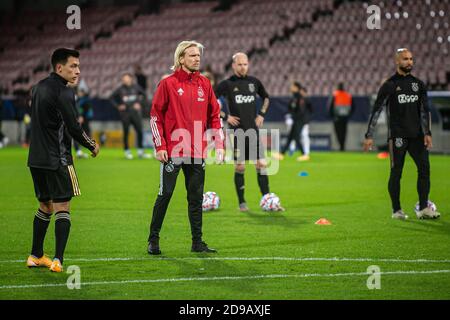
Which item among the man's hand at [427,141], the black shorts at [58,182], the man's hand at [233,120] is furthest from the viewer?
the man's hand at [233,120]

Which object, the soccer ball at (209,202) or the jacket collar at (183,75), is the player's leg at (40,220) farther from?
the soccer ball at (209,202)

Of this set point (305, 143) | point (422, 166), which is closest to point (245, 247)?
point (422, 166)

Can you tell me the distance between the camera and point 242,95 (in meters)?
14.7

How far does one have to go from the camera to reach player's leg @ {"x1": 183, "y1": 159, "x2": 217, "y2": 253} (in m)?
10.1

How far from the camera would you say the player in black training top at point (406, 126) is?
43.8 ft

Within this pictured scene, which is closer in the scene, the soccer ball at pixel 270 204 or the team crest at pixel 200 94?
the team crest at pixel 200 94

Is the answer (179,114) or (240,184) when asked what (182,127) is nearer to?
(179,114)

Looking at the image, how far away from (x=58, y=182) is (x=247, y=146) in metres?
6.19

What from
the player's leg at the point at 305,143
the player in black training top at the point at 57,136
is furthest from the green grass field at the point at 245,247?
the player's leg at the point at 305,143

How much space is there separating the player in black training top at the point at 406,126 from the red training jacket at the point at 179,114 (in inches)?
169

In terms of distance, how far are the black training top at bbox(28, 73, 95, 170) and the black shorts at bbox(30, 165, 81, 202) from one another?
0.24 ft
